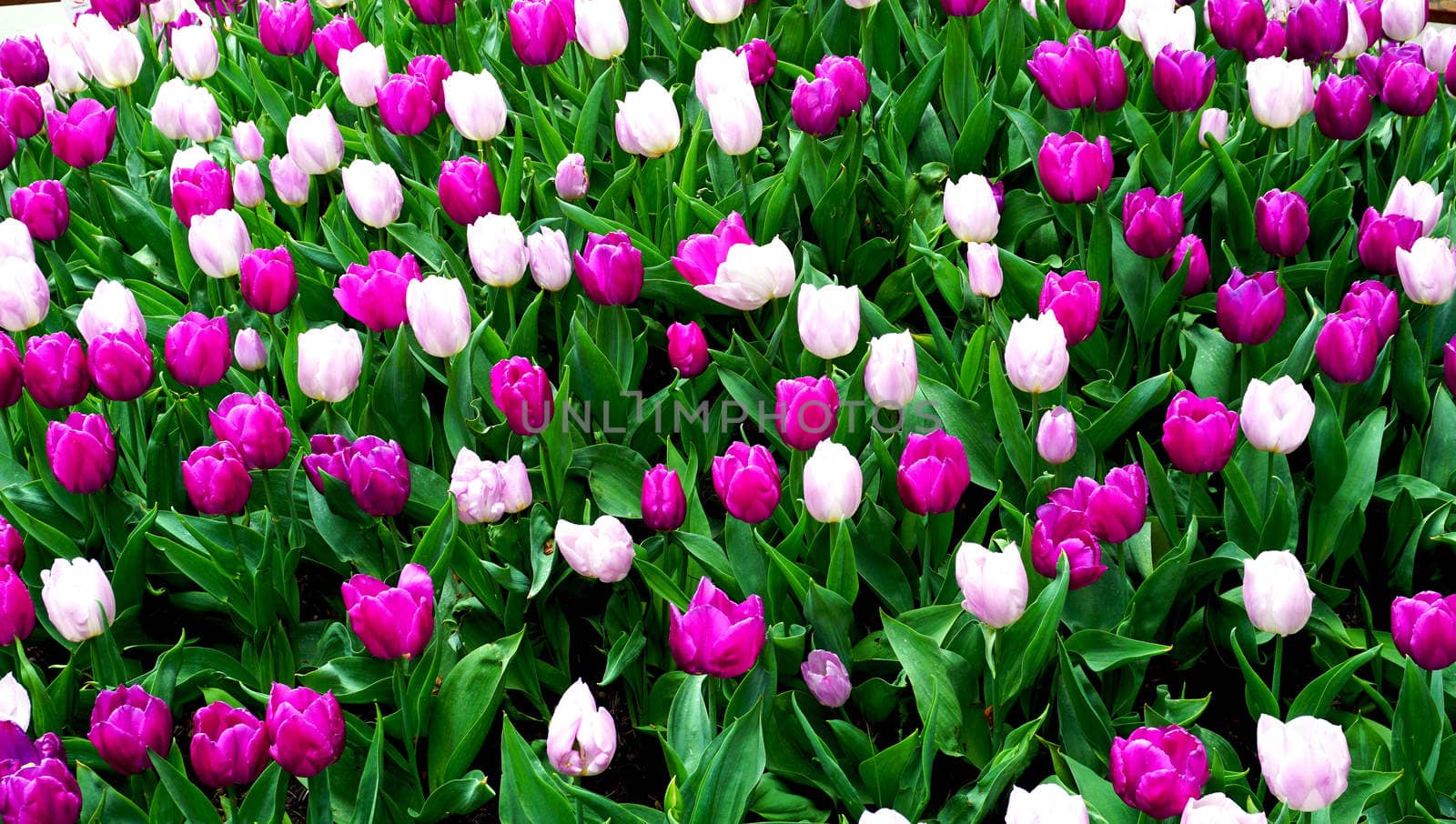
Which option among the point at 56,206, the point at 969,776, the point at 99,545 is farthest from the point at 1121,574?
the point at 56,206

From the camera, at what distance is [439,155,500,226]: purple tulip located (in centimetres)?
236

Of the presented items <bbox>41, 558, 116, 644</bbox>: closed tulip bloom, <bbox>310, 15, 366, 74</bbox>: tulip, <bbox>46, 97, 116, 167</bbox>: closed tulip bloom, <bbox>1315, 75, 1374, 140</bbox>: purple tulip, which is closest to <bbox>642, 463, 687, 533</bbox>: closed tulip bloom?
<bbox>41, 558, 116, 644</bbox>: closed tulip bloom

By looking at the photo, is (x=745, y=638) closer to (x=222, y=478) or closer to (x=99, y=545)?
(x=222, y=478)

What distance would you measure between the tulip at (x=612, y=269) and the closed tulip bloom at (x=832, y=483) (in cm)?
50

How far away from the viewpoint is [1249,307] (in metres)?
2.00

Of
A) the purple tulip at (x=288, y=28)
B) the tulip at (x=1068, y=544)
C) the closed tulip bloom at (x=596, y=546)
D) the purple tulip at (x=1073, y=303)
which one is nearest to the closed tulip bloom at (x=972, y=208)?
the purple tulip at (x=1073, y=303)

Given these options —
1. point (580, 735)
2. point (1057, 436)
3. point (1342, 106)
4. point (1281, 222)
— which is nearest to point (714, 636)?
point (580, 735)

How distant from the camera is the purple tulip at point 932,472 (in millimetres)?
1720

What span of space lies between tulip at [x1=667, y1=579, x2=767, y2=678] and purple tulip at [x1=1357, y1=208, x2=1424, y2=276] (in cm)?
123

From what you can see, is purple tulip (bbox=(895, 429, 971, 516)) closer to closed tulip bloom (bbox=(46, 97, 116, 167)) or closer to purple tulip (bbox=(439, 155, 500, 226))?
purple tulip (bbox=(439, 155, 500, 226))

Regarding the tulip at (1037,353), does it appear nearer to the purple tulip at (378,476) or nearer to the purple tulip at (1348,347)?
the purple tulip at (1348,347)

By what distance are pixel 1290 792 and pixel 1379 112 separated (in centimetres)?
207

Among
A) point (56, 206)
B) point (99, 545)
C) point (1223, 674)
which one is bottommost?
point (1223, 674)

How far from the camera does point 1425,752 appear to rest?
1652 mm
